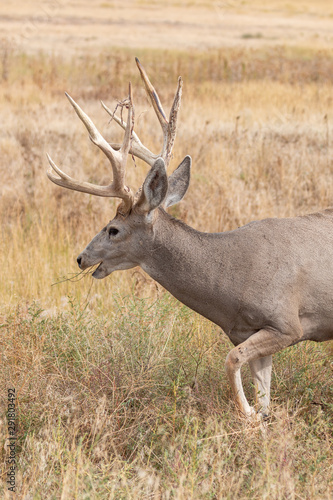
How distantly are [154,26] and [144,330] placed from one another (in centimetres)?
3953

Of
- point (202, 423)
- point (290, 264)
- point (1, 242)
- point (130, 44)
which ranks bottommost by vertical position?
point (202, 423)

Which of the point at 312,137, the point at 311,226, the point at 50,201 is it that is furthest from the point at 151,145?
the point at 311,226

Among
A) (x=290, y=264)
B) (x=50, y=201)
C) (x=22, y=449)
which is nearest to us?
(x=22, y=449)

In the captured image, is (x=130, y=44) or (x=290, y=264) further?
(x=130, y=44)

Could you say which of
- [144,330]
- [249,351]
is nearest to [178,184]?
[144,330]

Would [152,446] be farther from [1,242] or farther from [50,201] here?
[50,201]

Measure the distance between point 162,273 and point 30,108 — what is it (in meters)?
8.96

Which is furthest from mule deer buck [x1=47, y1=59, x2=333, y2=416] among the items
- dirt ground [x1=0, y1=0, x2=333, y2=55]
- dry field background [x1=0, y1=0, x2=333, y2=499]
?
dirt ground [x1=0, y1=0, x2=333, y2=55]

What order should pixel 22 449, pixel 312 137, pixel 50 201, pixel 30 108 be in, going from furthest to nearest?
1. pixel 30 108
2. pixel 312 137
3. pixel 50 201
4. pixel 22 449

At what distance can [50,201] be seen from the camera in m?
8.53

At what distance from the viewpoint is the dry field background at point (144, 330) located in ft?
12.4

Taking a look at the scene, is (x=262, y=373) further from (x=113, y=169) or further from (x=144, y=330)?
(x=113, y=169)

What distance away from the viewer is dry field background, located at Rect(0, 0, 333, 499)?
377 centimetres

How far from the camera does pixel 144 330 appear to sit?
521 cm
